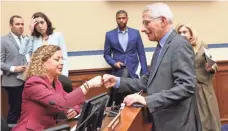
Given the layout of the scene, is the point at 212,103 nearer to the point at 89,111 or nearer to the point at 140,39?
the point at 140,39

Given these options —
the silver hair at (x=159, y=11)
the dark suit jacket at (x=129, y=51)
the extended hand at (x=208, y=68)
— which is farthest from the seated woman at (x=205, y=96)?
the silver hair at (x=159, y=11)

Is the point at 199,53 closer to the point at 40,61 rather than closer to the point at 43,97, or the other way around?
the point at 40,61

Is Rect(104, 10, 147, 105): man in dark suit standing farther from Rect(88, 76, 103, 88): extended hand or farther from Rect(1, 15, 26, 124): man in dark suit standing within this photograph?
Rect(88, 76, 103, 88): extended hand

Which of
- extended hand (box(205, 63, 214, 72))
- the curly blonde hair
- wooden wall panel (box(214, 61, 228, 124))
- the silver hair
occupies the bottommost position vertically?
wooden wall panel (box(214, 61, 228, 124))

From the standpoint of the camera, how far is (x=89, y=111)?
65.6 inches

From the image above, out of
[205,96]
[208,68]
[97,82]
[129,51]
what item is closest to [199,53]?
[208,68]

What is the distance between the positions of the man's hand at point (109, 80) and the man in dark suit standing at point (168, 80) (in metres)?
0.37

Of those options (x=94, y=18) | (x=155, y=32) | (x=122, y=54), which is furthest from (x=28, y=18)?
(x=155, y=32)

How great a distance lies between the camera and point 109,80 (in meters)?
2.36

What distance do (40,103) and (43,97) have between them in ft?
0.21

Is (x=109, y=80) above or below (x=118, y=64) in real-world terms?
above

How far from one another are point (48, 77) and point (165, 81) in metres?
0.95

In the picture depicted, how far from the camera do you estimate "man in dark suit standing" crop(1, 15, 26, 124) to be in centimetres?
383

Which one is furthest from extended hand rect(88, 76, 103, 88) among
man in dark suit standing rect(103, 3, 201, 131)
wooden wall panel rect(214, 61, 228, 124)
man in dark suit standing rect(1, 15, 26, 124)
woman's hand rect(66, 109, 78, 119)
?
wooden wall panel rect(214, 61, 228, 124)
